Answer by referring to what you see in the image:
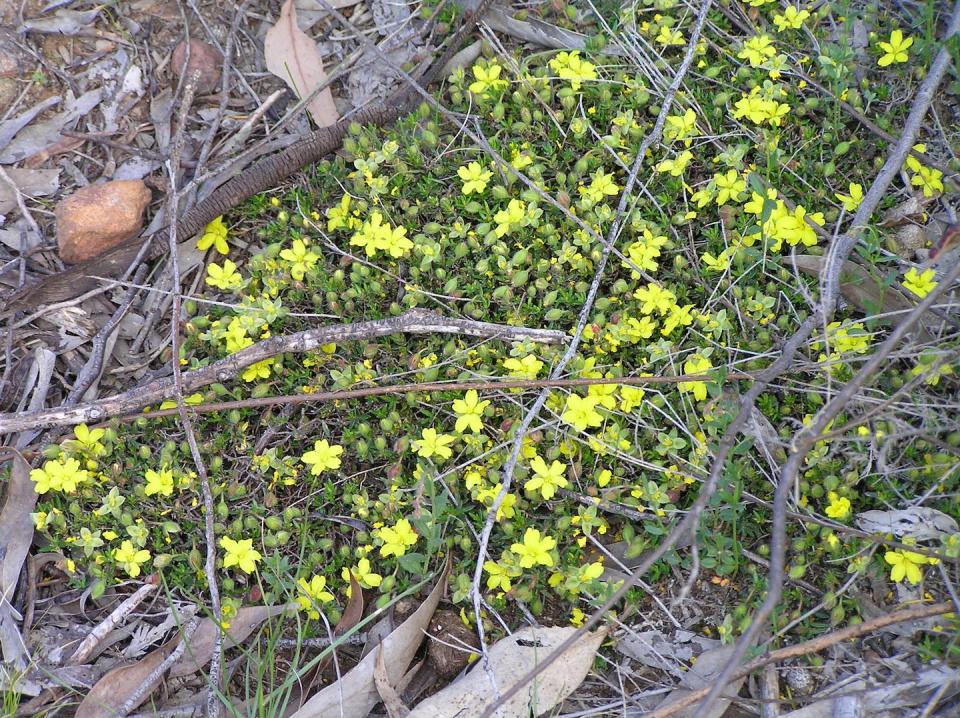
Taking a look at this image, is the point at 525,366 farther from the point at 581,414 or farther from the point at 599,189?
the point at 599,189

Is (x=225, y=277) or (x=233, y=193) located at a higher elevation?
(x=233, y=193)

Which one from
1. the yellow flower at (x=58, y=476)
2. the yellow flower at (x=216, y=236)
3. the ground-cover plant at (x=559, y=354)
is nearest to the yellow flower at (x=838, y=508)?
the ground-cover plant at (x=559, y=354)

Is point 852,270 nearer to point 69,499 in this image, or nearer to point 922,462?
point 922,462

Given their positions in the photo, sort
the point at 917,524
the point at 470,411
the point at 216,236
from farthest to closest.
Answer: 1. the point at 216,236
2. the point at 470,411
3. the point at 917,524

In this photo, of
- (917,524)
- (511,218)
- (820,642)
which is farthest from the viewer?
(511,218)

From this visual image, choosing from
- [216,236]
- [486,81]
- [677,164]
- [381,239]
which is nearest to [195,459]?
[216,236]

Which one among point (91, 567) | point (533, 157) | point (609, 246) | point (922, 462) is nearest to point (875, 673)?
point (922, 462)

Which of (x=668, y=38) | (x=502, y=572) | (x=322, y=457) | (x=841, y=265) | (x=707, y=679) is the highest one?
(x=668, y=38)
